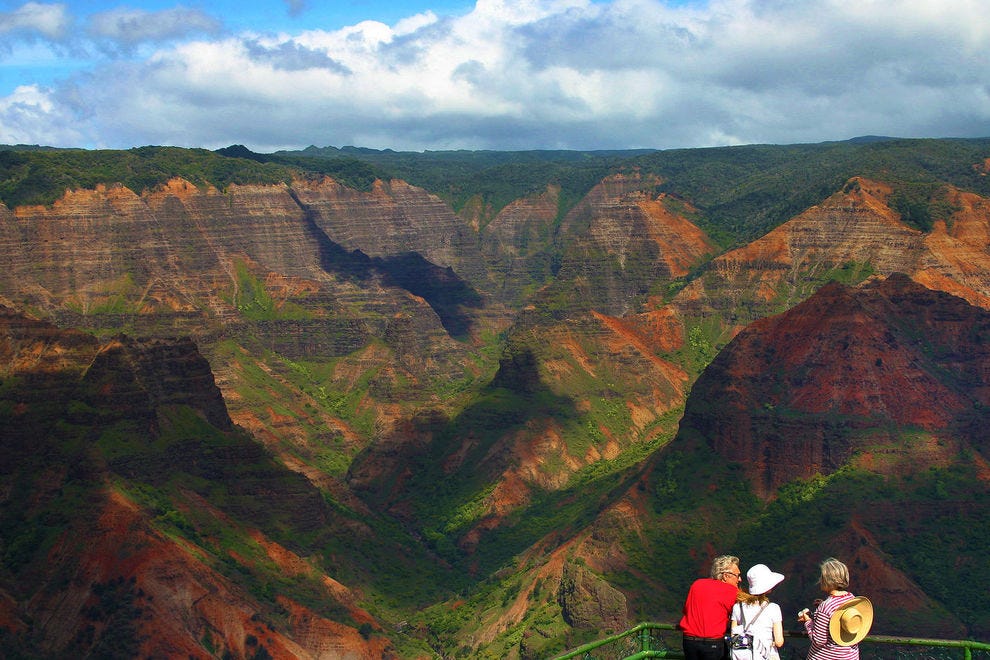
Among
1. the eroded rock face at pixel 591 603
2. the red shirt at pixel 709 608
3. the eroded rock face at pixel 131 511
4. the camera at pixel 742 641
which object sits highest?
the red shirt at pixel 709 608

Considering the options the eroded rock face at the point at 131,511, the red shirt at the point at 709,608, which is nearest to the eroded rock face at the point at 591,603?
the eroded rock face at the point at 131,511

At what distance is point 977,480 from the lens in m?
98.2

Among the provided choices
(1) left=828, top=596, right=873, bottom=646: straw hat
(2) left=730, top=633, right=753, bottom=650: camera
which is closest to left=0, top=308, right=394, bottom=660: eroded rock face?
(2) left=730, top=633, right=753, bottom=650: camera

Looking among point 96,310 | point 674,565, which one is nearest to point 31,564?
point 674,565

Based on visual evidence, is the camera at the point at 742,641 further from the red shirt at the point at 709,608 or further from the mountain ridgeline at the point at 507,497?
the mountain ridgeline at the point at 507,497

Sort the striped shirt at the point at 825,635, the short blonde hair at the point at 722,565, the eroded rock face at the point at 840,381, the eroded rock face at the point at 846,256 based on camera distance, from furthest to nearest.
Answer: the eroded rock face at the point at 846,256, the eroded rock face at the point at 840,381, the short blonde hair at the point at 722,565, the striped shirt at the point at 825,635

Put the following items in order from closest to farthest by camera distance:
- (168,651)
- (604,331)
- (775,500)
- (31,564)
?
(168,651), (31,564), (775,500), (604,331)

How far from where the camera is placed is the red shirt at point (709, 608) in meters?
21.4

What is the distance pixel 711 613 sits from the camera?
2144cm

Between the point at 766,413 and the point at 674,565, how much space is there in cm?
1637

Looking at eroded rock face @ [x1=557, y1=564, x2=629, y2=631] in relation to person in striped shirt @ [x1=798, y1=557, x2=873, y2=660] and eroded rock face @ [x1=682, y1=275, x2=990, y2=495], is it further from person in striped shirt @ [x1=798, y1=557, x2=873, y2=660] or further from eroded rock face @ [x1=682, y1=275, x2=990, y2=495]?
person in striped shirt @ [x1=798, y1=557, x2=873, y2=660]

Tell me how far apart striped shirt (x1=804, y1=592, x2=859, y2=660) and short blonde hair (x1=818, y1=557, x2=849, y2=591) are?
0.59ft

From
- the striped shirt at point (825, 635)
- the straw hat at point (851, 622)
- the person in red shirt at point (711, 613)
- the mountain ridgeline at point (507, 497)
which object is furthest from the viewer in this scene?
the mountain ridgeline at point (507, 497)

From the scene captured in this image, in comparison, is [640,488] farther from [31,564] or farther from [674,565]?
[31,564]
